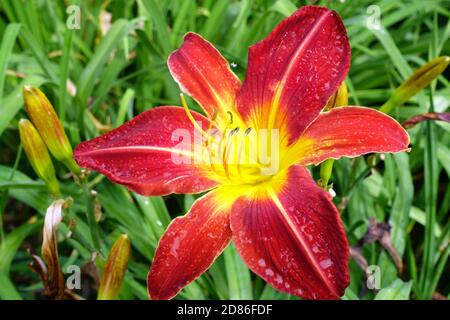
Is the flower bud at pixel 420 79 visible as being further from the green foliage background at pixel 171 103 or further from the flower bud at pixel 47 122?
the flower bud at pixel 47 122

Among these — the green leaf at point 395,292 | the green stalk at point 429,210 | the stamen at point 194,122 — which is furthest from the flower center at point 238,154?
the green stalk at point 429,210

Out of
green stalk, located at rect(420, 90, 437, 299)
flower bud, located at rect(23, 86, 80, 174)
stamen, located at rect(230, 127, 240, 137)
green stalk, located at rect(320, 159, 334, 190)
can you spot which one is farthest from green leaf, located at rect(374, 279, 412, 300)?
flower bud, located at rect(23, 86, 80, 174)

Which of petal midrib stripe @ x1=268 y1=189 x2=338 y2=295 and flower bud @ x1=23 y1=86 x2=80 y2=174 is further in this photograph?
flower bud @ x1=23 y1=86 x2=80 y2=174

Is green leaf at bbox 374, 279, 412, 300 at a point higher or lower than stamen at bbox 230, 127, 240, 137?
lower

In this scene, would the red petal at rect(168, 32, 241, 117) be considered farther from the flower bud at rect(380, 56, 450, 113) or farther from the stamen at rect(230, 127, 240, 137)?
the flower bud at rect(380, 56, 450, 113)

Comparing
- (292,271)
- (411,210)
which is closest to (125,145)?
(292,271)

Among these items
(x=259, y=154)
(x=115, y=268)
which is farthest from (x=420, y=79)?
(x=115, y=268)

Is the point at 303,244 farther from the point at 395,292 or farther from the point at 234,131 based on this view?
the point at 395,292

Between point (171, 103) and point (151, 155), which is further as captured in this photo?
point (171, 103)
